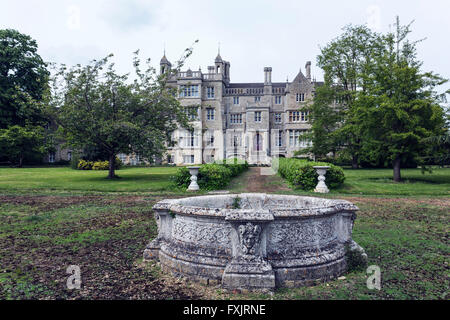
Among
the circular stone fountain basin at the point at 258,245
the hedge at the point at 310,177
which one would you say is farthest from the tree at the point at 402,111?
the circular stone fountain basin at the point at 258,245

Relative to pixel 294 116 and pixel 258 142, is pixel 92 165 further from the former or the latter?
pixel 294 116

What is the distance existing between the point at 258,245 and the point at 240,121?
43931mm

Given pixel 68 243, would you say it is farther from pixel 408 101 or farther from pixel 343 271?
pixel 408 101

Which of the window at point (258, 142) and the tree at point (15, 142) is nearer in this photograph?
the tree at point (15, 142)

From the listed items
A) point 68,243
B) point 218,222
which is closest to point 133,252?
point 68,243

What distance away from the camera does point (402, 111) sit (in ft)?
55.8

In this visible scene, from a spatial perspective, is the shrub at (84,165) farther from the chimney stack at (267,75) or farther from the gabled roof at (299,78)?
the gabled roof at (299,78)

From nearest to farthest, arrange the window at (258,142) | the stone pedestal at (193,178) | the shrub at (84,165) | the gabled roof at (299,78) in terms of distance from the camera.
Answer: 1. the stone pedestal at (193,178)
2. the shrub at (84,165)
3. the gabled roof at (299,78)
4. the window at (258,142)

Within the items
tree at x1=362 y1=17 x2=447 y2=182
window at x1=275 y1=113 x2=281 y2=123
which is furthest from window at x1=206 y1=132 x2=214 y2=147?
tree at x1=362 y1=17 x2=447 y2=182

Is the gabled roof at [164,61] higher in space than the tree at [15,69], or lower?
higher

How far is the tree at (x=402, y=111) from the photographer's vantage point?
17.3 metres

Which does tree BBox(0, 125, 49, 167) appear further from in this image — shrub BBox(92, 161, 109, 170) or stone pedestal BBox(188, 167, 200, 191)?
stone pedestal BBox(188, 167, 200, 191)

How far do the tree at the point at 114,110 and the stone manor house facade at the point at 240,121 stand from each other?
21.4 m
